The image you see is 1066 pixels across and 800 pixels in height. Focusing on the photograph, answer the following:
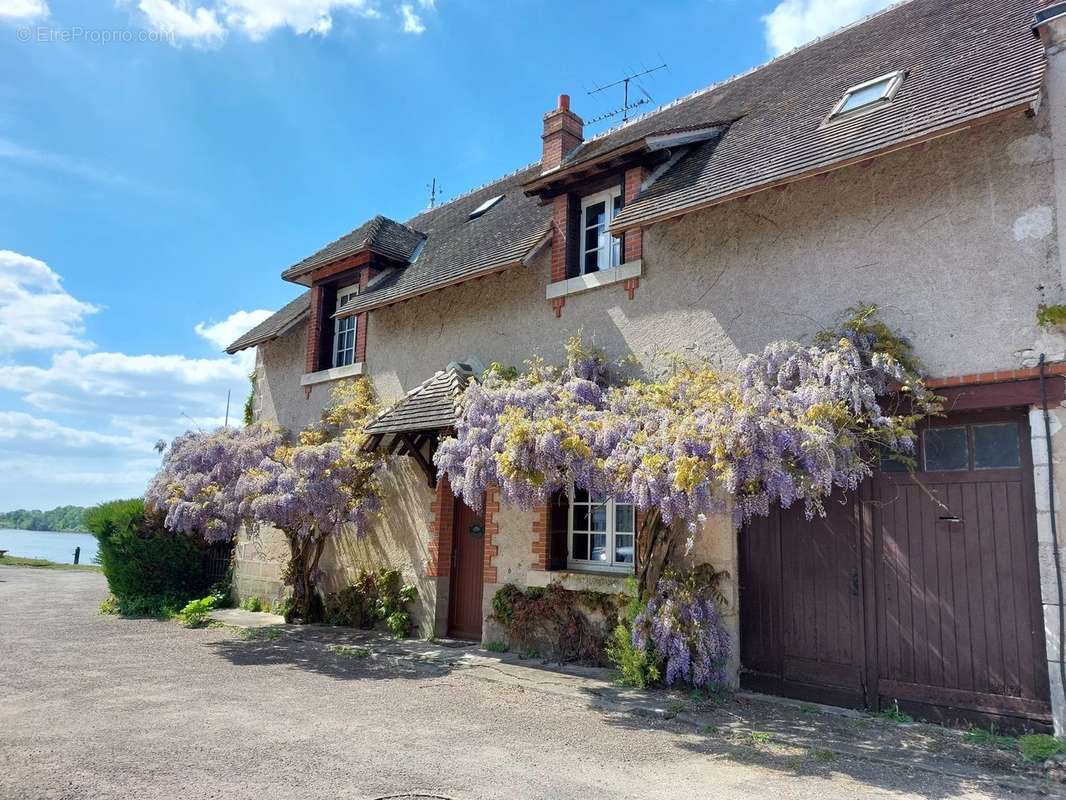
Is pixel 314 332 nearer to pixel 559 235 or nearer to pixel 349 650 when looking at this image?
pixel 559 235

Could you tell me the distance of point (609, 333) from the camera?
879 centimetres

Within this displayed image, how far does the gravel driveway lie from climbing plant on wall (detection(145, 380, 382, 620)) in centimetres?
215

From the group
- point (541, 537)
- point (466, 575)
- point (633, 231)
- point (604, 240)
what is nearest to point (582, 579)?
point (541, 537)

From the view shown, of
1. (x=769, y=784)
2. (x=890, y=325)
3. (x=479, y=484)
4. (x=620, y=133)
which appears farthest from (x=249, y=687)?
(x=620, y=133)

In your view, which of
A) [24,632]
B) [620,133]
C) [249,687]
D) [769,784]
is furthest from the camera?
[620,133]

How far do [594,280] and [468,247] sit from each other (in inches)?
107

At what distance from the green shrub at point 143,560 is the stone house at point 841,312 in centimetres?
492

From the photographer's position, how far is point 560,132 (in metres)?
11.6

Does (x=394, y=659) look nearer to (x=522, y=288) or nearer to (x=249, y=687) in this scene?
(x=249, y=687)

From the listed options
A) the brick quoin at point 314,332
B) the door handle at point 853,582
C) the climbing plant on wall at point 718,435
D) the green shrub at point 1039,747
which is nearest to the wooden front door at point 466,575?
Result: the climbing plant on wall at point 718,435

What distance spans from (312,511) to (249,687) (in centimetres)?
285

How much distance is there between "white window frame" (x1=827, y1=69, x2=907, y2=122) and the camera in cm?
712

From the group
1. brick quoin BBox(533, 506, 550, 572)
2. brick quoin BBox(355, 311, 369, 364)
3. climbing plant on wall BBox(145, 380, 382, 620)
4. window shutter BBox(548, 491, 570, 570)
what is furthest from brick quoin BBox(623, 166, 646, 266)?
brick quoin BBox(355, 311, 369, 364)

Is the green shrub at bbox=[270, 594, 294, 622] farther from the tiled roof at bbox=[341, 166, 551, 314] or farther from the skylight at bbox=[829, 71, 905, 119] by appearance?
the skylight at bbox=[829, 71, 905, 119]
